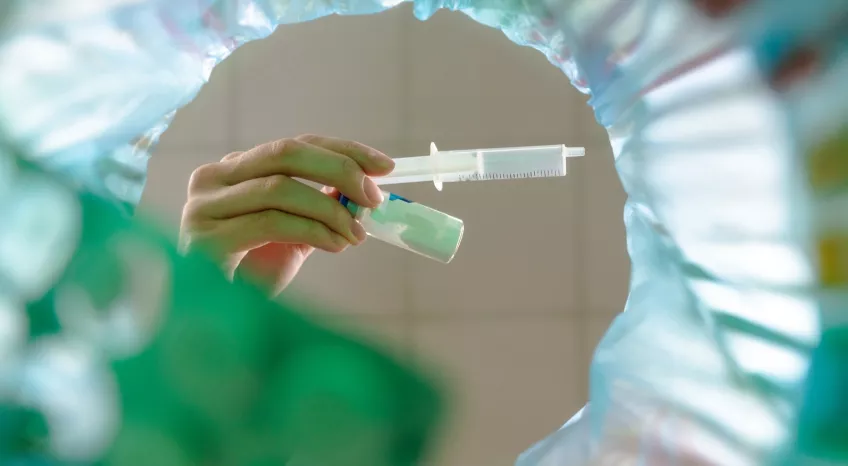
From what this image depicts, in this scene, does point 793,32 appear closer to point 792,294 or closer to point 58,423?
point 792,294

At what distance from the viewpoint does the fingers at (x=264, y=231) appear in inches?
24.4

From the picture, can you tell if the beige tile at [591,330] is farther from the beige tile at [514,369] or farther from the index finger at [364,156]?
the index finger at [364,156]

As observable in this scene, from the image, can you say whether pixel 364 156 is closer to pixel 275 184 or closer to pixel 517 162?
pixel 275 184

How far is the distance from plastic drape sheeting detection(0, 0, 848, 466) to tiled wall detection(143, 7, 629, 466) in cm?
60

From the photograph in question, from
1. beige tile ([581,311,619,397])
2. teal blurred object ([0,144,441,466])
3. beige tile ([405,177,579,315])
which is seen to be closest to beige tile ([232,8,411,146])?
beige tile ([405,177,579,315])

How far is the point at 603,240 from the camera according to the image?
137 cm

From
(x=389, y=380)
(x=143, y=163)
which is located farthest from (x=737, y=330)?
(x=143, y=163)

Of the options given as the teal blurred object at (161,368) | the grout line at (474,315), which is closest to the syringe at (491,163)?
the teal blurred object at (161,368)

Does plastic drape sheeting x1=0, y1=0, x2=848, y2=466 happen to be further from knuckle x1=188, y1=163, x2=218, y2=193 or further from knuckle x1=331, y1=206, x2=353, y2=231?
knuckle x1=331, y1=206, x2=353, y2=231

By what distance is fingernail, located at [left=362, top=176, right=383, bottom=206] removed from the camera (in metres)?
0.63

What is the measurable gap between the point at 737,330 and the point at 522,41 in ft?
1.25

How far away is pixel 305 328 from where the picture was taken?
28cm

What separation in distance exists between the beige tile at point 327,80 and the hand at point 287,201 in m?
0.70

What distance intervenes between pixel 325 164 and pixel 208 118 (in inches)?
31.9
